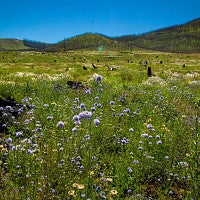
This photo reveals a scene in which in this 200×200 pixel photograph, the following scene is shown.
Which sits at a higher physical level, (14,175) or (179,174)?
(14,175)

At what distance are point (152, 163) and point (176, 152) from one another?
842mm

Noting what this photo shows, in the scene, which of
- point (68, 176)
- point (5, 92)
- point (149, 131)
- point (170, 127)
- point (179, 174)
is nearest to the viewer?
point (68, 176)

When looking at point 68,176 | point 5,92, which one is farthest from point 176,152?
point 5,92

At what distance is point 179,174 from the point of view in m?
6.46

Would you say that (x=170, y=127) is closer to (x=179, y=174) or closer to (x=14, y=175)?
(x=179, y=174)

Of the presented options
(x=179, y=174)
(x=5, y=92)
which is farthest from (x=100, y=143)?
(x=5, y=92)

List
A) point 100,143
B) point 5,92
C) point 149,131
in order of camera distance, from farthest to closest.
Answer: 1. point 5,92
2. point 149,131
3. point 100,143

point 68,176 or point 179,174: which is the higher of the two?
point 68,176

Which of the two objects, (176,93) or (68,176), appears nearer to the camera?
(68,176)

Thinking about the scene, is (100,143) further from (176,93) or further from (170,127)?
(176,93)

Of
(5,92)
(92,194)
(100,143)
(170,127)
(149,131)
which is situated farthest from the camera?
(5,92)

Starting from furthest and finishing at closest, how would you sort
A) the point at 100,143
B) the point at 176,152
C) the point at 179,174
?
the point at 100,143 < the point at 176,152 < the point at 179,174

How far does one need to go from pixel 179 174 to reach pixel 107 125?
2.77 meters

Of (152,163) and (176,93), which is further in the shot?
(176,93)
